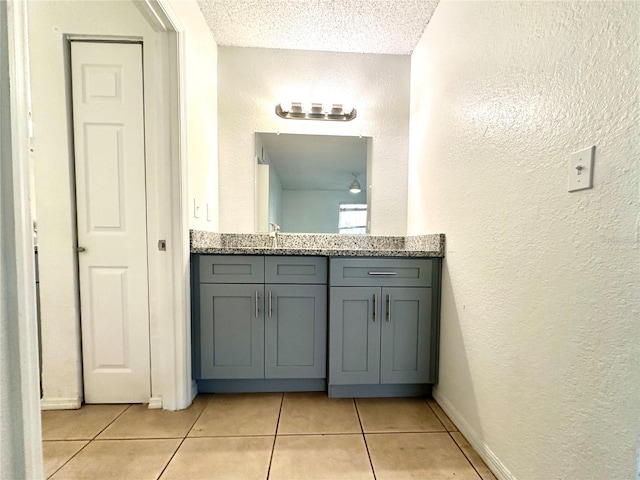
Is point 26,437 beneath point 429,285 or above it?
beneath

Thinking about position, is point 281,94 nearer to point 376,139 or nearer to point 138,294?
point 376,139

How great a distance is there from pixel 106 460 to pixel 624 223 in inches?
76.2

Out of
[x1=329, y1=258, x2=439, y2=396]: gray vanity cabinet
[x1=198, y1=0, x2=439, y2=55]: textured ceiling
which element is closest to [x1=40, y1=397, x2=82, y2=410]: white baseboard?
[x1=329, y1=258, x2=439, y2=396]: gray vanity cabinet

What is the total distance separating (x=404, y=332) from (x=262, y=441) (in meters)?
0.91

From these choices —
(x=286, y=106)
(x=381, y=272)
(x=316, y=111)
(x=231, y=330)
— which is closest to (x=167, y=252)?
(x=231, y=330)

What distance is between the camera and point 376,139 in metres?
2.06

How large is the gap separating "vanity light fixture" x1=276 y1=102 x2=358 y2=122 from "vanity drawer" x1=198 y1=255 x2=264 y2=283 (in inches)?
44.7

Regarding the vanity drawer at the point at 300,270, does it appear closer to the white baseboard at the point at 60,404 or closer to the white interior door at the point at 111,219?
the white interior door at the point at 111,219

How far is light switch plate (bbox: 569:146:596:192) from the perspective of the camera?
0.70 meters

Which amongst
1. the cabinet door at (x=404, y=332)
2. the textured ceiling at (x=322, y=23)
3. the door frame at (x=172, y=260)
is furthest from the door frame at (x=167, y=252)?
the cabinet door at (x=404, y=332)

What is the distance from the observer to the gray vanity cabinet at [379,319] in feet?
5.10

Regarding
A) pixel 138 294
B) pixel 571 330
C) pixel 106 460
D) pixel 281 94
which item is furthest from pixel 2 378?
pixel 281 94

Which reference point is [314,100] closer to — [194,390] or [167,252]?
[167,252]

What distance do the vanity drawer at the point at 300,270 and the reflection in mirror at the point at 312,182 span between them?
1.69 ft
